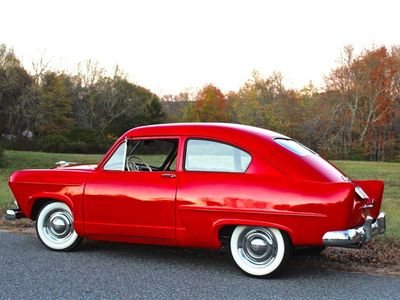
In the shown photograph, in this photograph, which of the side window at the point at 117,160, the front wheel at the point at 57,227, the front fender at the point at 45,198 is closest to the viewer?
the side window at the point at 117,160

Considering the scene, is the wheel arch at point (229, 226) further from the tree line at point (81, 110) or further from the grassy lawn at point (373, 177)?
the tree line at point (81, 110)

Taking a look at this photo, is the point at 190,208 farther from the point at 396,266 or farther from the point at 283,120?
the point at 283,120

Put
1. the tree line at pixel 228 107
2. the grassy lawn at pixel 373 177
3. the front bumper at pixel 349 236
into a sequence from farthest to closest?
the tree line at pixel 228 107 < the grassy lawn at pixel 373 177 < the front bumper at pixel 349 236

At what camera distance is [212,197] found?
5.48 metres

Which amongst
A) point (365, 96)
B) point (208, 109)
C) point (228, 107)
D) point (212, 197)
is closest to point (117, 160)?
point (212, 197)

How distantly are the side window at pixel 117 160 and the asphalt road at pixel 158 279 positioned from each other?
1083 mm

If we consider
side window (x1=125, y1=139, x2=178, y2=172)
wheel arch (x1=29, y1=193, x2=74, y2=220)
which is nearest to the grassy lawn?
wheel arch (x1=29, y1=193, x2=74, y2=220)

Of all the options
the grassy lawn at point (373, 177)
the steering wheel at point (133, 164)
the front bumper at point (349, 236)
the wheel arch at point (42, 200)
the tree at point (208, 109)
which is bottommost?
the grassy lawn at point (373, 177)

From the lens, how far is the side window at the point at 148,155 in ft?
20.6

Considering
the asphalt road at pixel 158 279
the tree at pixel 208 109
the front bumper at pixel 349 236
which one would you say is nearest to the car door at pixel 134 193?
the asphalt road at pixel 158 279

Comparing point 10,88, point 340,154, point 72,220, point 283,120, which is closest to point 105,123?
point 283,120

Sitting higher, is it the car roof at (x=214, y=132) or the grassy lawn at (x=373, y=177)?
the car roof at (x=214, y=132)

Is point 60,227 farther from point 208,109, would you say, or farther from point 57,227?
point 208,109

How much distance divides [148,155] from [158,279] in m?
1.64
